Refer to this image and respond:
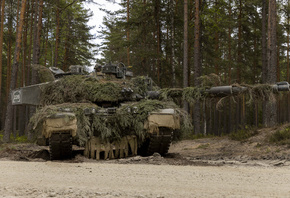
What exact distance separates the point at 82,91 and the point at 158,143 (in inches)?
99.3

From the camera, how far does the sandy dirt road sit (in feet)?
14.4

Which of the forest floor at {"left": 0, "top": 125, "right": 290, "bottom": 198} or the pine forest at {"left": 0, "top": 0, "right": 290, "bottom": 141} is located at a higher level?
the pine forest at {"left": 0, "top": 0, "right": 290, "bottom": 141}

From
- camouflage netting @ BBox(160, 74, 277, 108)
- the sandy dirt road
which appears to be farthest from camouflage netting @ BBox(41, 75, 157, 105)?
the sandy dirt road

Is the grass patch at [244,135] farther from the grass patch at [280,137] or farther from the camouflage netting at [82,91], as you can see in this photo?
the camouflage netting at [82,91]

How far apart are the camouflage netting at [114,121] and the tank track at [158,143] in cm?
27

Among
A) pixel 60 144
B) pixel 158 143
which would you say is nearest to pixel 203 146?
pixel 158 143

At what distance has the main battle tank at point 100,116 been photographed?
8125 millimetres

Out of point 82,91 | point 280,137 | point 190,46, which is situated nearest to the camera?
point 82,91

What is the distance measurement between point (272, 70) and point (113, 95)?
8039 millimetres

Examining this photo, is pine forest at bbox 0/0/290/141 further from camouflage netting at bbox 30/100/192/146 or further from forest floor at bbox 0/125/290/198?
forest floor at bbox 0/125/290/198

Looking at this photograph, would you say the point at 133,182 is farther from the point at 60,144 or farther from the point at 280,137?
the point at 280,137

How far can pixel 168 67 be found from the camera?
71.8ft

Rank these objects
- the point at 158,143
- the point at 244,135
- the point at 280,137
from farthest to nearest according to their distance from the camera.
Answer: the point at 244,135
the point at 280,137
the point at 158,143

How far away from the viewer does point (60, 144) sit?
26.7 feet
